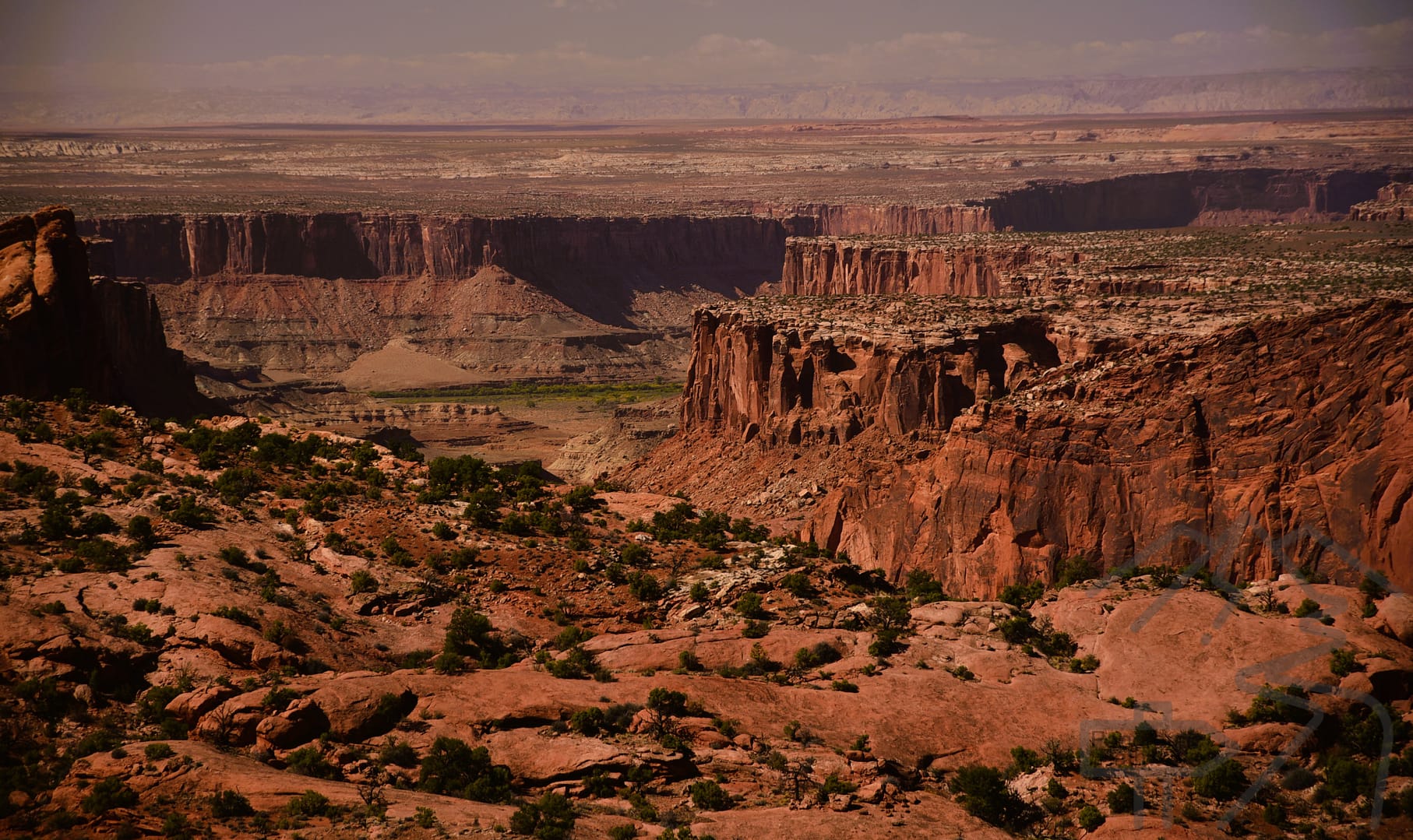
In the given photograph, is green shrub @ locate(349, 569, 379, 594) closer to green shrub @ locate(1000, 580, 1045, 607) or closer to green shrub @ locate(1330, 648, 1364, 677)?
green shrub @ locate(1000, 580, 1045, 607)

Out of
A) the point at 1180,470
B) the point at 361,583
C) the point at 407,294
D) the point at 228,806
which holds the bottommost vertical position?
the point at 407,294

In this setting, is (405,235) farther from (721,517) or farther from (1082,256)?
(721,517)

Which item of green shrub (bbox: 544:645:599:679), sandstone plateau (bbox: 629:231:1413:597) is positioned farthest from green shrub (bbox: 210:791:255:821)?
sandstone plateau (bbox: 629:231:1413:597)

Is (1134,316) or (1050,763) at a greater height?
(1134,316)

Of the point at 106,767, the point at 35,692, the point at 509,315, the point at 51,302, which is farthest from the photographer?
the point at 509,315

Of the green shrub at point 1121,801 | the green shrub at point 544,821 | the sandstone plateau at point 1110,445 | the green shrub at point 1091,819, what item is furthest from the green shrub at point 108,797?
the sandstone plateau at point 1110,445

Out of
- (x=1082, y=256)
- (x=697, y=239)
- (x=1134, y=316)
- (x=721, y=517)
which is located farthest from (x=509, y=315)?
(x=721, y=517)

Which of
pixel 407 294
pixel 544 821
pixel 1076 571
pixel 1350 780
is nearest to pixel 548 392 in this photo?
pixel 407 294

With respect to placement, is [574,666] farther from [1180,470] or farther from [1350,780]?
[1180,470]

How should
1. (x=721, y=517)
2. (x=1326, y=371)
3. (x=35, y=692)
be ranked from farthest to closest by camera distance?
(x=721, y=517) < (x=1326, y=371) < (x=35, y=692)
